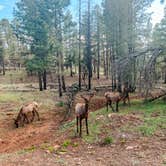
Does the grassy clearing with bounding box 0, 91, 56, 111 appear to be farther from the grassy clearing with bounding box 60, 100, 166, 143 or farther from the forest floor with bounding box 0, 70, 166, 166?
the grassy clearing with bounding box 60, 100, 166, 143

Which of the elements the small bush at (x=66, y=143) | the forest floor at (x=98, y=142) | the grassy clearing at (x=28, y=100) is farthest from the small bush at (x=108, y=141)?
the grassy clearing at (x=28, y=100)

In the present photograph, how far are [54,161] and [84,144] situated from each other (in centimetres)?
204

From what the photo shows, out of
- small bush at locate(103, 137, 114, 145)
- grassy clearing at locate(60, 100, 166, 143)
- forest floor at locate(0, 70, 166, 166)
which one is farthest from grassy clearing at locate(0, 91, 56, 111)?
small bush at locate(103, 137, 114, 145)

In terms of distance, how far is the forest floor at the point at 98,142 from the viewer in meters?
8.30

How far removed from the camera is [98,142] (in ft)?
33.3

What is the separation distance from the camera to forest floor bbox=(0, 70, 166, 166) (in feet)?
27.2

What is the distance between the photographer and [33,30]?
88.8ft

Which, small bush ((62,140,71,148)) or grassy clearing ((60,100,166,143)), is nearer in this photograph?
small bush ((62,140,71,148))

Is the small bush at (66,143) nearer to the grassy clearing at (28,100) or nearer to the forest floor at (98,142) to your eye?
the forest floor at (98,142)

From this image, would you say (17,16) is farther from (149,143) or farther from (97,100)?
(149,143)

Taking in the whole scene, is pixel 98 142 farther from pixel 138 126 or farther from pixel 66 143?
pixel 138 126

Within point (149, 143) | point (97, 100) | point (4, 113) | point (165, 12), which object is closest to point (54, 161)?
point (149, 143)

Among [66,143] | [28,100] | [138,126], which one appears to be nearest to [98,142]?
[66,143]

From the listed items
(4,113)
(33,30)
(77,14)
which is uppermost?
(77,14)
